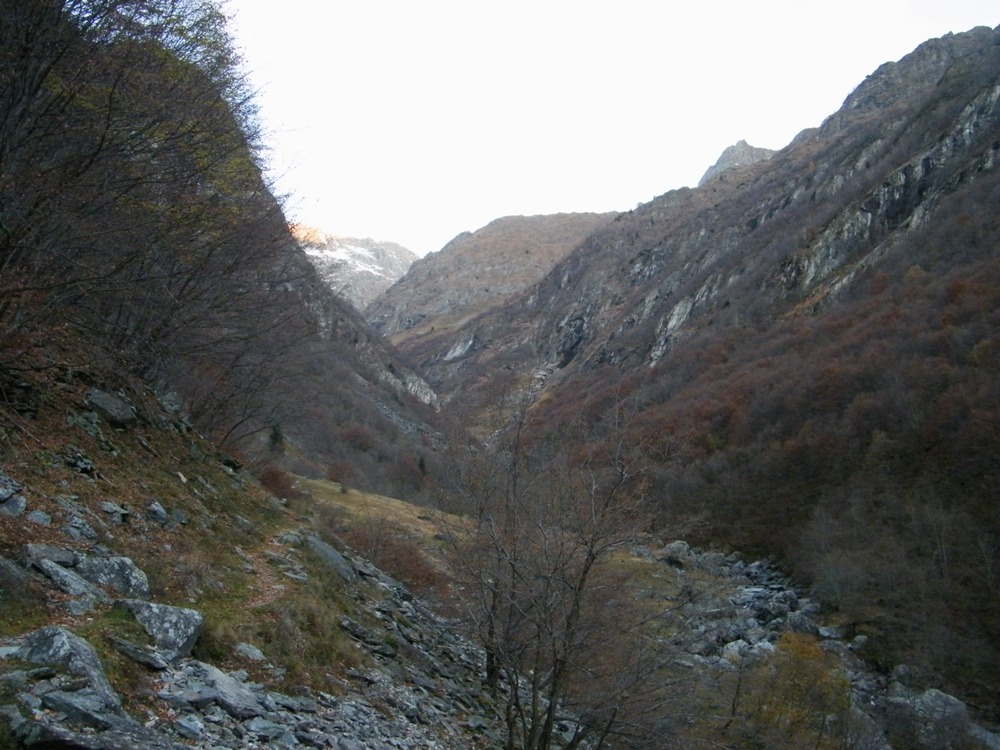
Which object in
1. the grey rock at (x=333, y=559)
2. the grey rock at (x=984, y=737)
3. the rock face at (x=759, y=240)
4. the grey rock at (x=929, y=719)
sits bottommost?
the grey rock at (x=984, y=737)

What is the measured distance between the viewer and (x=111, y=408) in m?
9.99

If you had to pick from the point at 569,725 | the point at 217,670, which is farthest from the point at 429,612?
the point at 217,670

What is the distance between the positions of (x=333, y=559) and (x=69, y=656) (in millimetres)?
8441

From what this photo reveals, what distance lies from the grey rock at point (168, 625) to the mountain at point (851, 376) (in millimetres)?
5892

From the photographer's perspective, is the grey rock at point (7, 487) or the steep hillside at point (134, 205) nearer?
the grey rock at point (7, 487)

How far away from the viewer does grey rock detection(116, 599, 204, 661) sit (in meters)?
5.72

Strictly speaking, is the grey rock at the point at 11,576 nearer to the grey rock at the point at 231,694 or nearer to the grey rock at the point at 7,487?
the grey rock at the point at 7,487

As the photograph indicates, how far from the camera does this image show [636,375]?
84.8 m

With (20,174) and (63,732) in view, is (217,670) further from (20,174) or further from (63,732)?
(20,174)

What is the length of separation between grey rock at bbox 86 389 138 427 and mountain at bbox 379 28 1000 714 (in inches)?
203

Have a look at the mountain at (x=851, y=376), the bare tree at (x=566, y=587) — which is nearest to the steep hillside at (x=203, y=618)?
the bare tree at (x=566, y=587)

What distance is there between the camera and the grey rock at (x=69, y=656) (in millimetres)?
4441

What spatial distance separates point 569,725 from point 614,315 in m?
115

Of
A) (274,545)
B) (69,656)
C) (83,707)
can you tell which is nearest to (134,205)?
(274,545)
